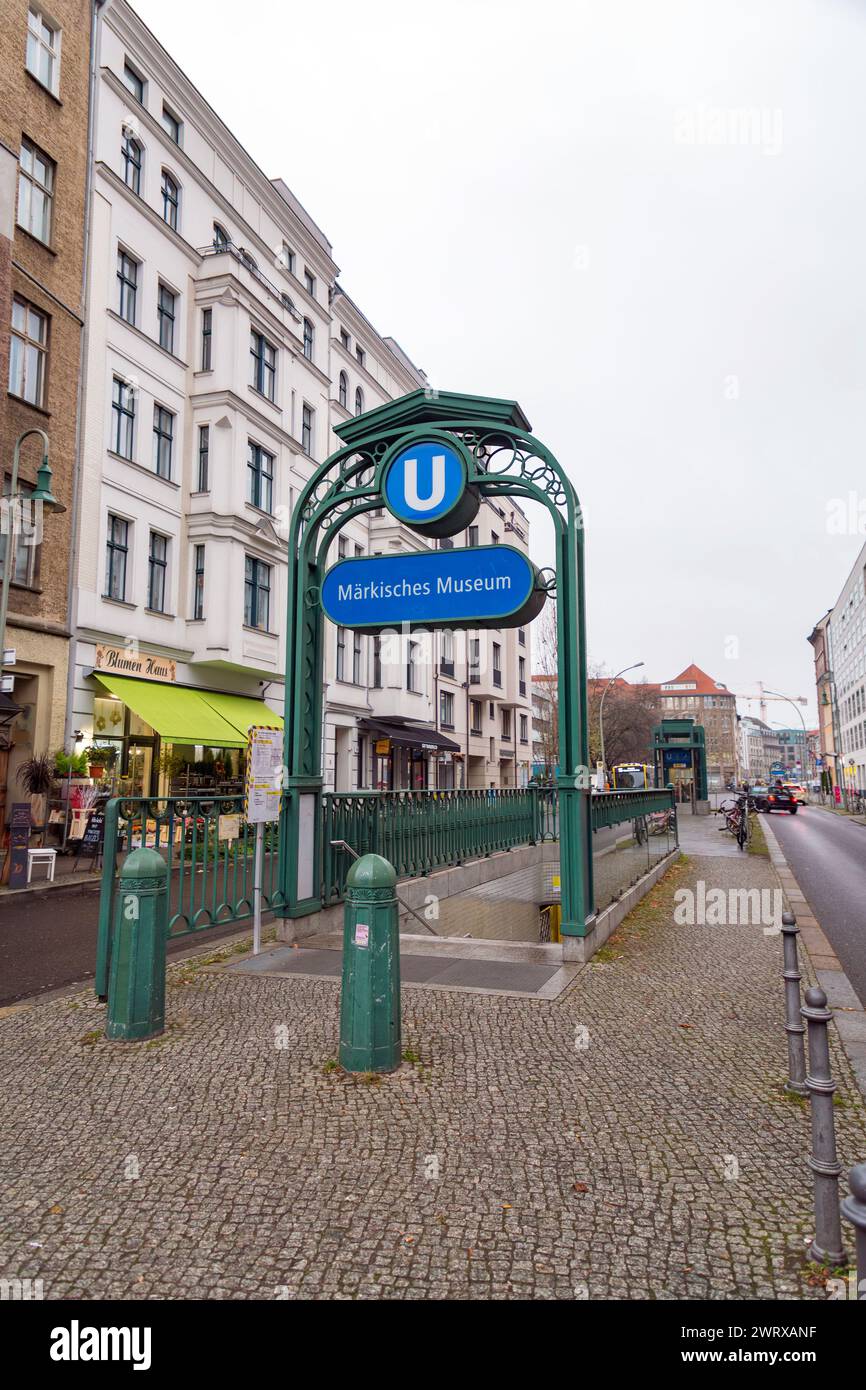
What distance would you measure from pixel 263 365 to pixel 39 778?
14.5 metres

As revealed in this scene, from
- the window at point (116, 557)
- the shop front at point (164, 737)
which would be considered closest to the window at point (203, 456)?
the window at point (116, 557)

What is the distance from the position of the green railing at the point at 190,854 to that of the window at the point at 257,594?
15973 mm

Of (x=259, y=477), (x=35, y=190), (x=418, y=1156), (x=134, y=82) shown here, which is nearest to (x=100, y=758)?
(x=259, y=477)

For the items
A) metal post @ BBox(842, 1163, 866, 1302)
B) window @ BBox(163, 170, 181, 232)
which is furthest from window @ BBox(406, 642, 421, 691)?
metal post @ BBox(842, 1163, 866, 1302)

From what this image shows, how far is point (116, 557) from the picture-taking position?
19.5 m

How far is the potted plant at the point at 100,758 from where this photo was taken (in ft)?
55.6

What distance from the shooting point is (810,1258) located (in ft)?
9.27

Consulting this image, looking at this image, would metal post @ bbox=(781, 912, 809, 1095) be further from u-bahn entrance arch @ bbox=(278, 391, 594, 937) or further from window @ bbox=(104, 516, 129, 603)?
window @ bbox=(104, 516, 129, 603)

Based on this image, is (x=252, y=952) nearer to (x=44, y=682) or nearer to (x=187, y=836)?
(x=187, y=836)

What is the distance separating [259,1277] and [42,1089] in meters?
2.26

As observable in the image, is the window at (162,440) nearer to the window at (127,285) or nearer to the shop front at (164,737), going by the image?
the window at (127,285)

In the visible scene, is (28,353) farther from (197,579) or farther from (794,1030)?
(794,1030)

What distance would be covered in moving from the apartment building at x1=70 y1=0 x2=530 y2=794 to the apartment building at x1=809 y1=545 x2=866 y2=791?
49717mm

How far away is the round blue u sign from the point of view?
25.6 feet
